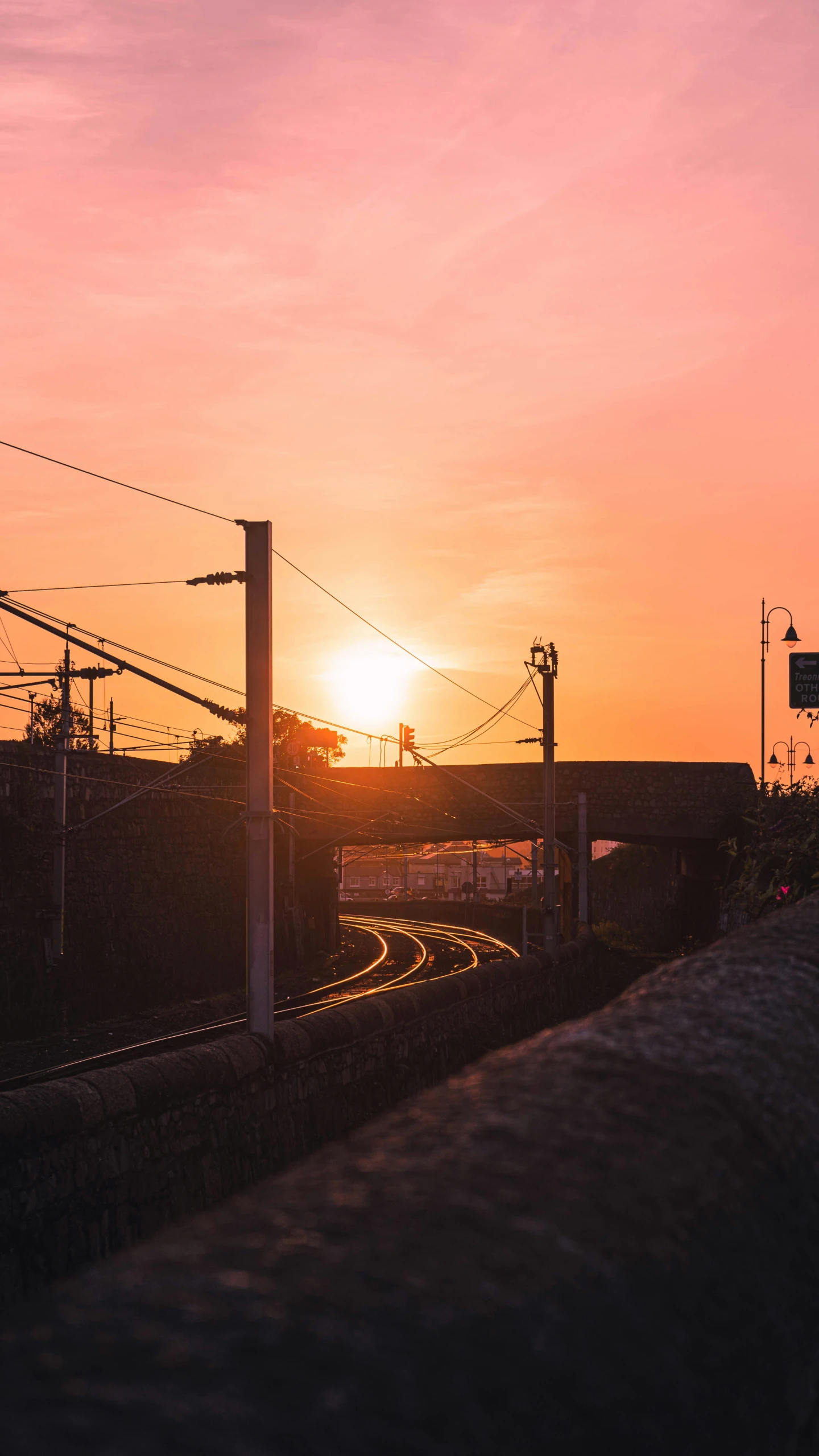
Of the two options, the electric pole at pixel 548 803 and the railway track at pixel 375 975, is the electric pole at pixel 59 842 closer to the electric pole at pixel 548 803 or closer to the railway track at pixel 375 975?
the railway track at pixel 375 975

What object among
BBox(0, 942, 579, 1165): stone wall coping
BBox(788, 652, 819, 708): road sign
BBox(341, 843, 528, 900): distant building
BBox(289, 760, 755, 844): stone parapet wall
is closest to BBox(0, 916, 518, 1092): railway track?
BBox(0, 942, 579, 1165): stone wall coping

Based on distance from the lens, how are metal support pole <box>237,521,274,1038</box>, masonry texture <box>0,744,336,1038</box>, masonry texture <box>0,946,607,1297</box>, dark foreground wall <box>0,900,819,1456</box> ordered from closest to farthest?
dark foreground wall <box>0,900,819,1456</box> < masonry texture <box>0,946,607,1297</box> < metal support pole <box>237,521,274,1038</box> < masonry texture <box>0,744,336,1038</box>

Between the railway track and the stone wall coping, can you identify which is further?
the railway track

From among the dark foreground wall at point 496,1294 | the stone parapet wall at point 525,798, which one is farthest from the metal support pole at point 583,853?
the dark foreground wall at point 496,1294

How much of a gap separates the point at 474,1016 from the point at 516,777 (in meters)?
27.6

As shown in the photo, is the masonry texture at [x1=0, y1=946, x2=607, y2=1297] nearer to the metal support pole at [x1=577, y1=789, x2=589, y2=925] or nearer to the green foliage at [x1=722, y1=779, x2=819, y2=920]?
the green foliage at [x1=722, y1=779, x2=819, y2=920]

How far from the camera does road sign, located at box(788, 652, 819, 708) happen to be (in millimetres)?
30203

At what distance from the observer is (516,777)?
145 ft

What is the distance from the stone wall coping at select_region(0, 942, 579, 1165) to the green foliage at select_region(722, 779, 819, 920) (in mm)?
4331

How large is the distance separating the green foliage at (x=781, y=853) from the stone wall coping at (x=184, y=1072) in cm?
433

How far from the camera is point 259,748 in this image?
44.2 feet

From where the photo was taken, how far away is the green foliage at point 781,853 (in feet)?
49.7

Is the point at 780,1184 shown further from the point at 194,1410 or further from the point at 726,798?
the point at 726,798

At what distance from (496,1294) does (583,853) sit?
140ft
